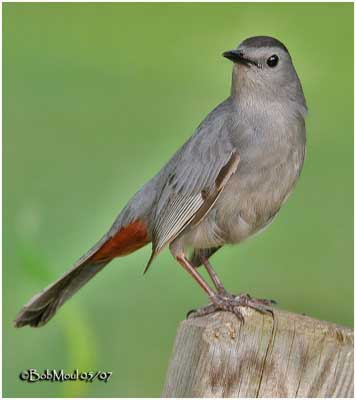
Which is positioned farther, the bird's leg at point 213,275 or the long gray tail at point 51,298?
the bird's leg at point 213,275

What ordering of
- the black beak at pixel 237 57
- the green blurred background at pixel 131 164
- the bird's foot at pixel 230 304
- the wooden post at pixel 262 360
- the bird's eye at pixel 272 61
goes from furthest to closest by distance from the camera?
1. the green blurred background at pixel 131 164
2. the bird's eye at pixel 272 61
3. the black beak at pixel 237 57
4. the bird's foot at pixel 230 304
5. the wooden post at pixel 262 360

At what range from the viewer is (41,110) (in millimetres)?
6934

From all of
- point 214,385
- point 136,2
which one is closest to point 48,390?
point 214,385

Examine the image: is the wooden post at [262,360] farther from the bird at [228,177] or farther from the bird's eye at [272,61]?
the bird's eye at [272,61]

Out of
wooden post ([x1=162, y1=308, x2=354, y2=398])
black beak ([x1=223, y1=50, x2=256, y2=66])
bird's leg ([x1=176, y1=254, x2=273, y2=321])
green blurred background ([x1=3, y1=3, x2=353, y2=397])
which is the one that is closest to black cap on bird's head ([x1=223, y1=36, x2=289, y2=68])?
black beak ([x1=223, y1=50, x2=256, y2=66])

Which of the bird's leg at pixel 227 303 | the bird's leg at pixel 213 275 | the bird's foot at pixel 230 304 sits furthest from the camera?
the bird's leg at pixel 213 275

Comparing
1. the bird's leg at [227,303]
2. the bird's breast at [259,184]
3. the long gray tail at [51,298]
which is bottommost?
the long gray tail at [51,298]

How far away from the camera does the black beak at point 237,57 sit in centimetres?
487

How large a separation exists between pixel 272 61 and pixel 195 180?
26.5 inches

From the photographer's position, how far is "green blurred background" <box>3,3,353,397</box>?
537 centimetres

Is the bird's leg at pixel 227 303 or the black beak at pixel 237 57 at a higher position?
the black beak at pixel 237 57

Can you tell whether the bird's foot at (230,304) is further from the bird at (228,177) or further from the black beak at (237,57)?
the black beak at (237,57)

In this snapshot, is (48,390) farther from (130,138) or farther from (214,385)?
(130,138)

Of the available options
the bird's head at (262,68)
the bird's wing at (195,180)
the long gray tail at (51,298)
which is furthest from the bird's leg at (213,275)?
the bird's head at (262,68)
